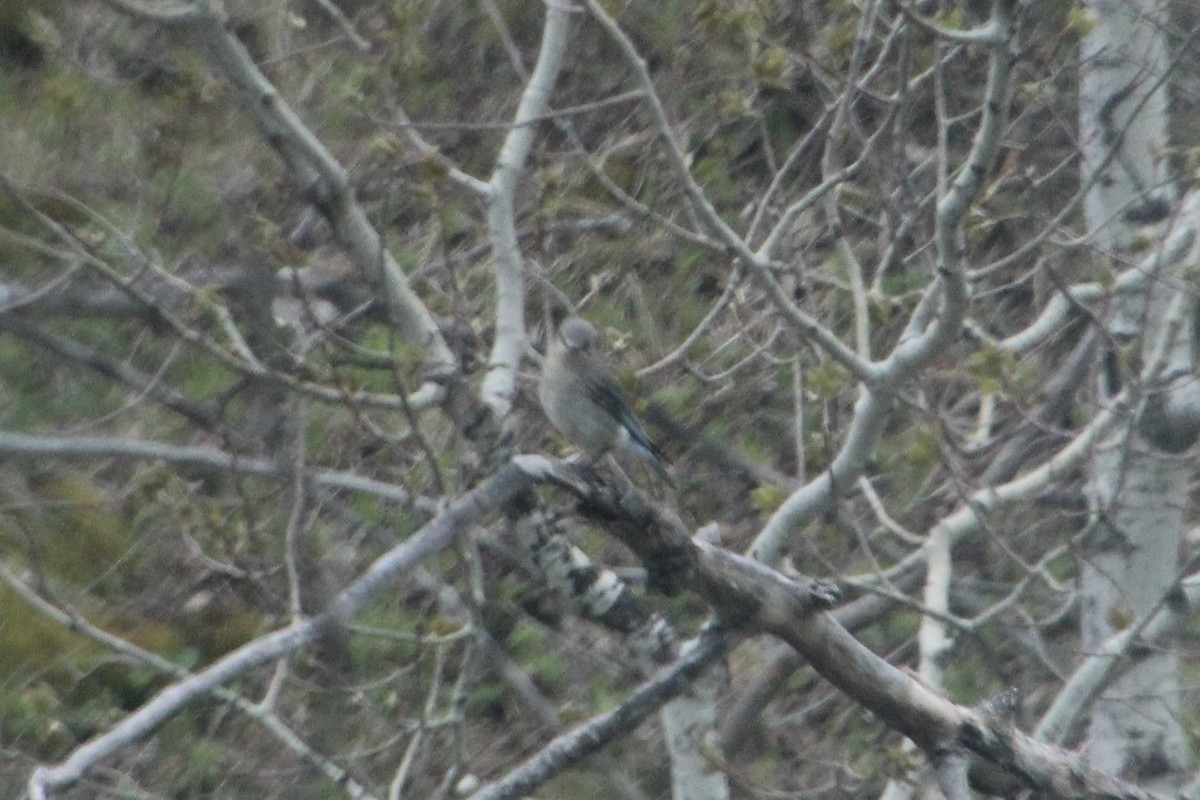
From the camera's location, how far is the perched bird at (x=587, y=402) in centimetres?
530

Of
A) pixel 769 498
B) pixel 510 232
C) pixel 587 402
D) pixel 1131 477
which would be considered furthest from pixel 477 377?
pixel 1131 477

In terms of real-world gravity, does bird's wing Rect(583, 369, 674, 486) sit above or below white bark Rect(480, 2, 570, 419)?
below

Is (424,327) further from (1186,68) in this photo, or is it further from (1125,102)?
(1186,68)

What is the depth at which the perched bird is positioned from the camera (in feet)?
17.4

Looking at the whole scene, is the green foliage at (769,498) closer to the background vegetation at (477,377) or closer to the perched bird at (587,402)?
the background vegetation at (477,377)

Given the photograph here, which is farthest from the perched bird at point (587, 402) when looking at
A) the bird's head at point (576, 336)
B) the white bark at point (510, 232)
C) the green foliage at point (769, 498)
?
the green foliage at point (769, 498)

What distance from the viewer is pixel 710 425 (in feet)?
24.0

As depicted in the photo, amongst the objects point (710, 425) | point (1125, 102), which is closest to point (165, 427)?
point (710, 425)

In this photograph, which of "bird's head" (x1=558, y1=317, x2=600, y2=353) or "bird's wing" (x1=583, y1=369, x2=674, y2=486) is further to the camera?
"bird's head" (x1=558, y1=317, x2=600, y2=353)

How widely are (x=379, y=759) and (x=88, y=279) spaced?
196cm

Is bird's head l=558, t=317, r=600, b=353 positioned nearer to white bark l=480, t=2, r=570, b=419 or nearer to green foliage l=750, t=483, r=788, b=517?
white bark l=480, t=2, r=570, b=419

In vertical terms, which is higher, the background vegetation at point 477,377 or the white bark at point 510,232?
the white bark at point 510,232

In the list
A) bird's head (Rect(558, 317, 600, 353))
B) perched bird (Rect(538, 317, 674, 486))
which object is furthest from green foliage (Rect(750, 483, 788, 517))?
bird's head (Rect(558, 317, 600, 353))

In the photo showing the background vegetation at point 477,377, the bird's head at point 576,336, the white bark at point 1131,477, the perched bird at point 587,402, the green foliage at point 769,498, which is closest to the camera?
the green foliage at point 769,498
